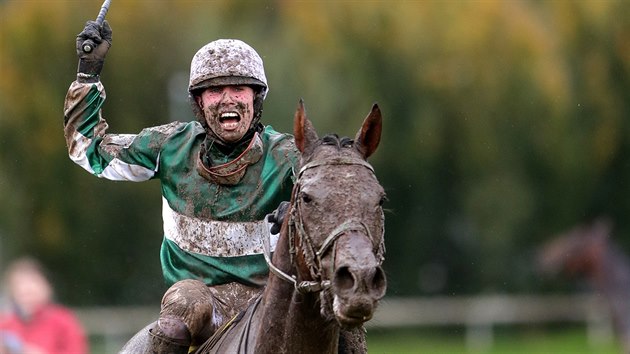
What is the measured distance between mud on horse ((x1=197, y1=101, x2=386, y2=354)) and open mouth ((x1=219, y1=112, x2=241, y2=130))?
0.79 meters

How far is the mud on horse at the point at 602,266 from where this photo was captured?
19.8 meters

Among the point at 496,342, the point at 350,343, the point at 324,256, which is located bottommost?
the point at 350,343

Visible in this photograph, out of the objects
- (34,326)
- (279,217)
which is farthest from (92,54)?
(34,326)

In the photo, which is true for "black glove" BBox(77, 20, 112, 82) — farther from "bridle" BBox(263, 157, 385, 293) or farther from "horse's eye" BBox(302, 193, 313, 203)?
"horse's eye" BBox(302, 193, 313, 203)

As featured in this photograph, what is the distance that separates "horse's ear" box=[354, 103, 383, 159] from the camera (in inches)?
229

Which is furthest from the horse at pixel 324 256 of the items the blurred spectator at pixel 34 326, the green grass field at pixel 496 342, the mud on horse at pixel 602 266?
the green grass field at pixel 496 342

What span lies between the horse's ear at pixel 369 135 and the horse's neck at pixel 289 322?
0.51 meters

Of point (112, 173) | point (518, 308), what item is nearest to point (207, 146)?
point (112, 173)

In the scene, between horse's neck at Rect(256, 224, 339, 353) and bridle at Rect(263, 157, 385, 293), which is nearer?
bridle at Rect(263, 157, 385, 293)

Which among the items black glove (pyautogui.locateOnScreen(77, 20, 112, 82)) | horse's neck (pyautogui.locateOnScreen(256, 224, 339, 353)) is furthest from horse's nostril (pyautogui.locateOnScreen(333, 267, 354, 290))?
black glove (pyautogui.locateOnScreen(77, 20, 112, 82))

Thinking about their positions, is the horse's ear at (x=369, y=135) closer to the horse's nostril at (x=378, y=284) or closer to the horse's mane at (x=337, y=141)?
the horse's mane at (x=337, y=141)

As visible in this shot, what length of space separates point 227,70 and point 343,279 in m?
1.73

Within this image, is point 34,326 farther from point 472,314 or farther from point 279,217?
point 472,314

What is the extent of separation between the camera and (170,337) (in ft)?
20.7
